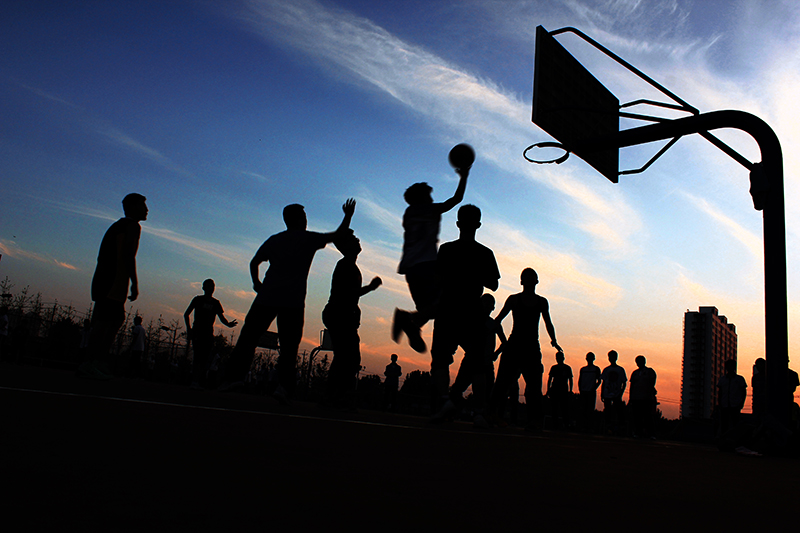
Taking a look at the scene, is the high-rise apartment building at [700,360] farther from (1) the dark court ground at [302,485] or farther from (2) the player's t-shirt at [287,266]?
(1) the dark court ground at [302,485]

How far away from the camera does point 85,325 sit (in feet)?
61.8

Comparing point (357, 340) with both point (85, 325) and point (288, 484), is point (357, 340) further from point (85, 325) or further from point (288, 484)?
point (85, 325)

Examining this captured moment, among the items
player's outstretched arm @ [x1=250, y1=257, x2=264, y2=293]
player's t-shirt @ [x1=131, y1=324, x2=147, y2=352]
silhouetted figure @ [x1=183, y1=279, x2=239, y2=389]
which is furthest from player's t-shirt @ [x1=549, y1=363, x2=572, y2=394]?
player's t-shirt @ [x1=131, y1=324, x2=147, y2=352]

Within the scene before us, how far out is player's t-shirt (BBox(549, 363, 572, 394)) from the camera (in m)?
11.9

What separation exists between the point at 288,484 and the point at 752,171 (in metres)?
5.44

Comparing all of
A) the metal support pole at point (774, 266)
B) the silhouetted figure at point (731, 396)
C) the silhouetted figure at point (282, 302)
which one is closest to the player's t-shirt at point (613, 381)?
the silhouetted figure at point (731, 396)

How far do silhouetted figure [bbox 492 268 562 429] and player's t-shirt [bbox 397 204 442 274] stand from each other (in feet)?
6.58

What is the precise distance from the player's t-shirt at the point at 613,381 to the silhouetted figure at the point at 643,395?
30 cm

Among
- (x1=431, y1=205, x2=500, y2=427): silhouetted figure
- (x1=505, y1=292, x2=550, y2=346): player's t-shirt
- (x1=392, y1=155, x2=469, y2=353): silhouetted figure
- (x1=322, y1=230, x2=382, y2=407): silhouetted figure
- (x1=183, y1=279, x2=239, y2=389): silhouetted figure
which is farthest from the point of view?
(x1=183, y1=279, x2=239, y2=389): silhouetted figure

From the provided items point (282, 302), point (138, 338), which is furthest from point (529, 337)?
point (138, 338)

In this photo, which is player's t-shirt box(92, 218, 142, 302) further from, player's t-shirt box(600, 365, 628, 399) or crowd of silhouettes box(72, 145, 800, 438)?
player's t-shirt box(600, 365, 628, 399)

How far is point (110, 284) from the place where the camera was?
18.5ft

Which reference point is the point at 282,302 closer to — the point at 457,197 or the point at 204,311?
the point at 457,197

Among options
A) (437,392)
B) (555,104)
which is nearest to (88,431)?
(437,392)
